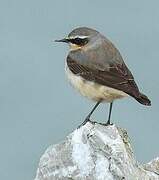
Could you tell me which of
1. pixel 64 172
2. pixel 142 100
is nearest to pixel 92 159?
pixel 64 172

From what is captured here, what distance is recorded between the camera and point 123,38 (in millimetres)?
36781

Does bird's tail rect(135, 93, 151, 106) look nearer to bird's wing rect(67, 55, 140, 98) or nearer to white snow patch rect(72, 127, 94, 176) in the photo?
bird's wing rect(67, 55, 140, 98)

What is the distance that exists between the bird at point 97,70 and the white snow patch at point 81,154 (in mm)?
1612

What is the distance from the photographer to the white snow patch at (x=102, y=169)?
11320 millimetres

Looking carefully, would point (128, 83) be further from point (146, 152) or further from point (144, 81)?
point (144, 81)

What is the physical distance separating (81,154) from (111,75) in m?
2.33

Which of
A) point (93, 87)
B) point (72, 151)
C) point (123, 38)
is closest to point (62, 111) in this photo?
point (123, 38)

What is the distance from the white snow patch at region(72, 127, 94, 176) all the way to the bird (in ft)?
5.29

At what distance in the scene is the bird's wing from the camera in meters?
13.6

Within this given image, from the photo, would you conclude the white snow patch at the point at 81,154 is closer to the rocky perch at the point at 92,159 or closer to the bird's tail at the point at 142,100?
the rocky perch at the point at 92,159

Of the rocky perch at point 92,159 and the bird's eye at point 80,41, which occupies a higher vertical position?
the bird's eye at point 80,41

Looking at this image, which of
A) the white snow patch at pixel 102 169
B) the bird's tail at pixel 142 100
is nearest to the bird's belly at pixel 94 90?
the bird's tail at pixel 142 100

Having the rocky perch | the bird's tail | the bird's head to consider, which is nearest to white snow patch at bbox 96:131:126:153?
the rocky perch

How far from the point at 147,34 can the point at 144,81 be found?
6448 mm
